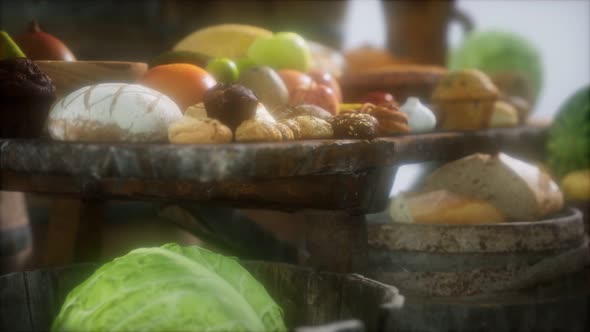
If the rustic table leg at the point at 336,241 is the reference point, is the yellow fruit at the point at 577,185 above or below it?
above

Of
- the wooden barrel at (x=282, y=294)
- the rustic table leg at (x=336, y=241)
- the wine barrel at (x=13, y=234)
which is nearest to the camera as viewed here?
the wooden barrel at (x=282, y=294)

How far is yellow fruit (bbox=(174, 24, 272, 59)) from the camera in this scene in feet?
8.93

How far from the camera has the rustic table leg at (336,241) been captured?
5.10 feet

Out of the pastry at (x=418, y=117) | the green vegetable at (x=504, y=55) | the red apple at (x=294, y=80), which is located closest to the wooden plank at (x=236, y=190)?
the pastry at (x=418, y=117)

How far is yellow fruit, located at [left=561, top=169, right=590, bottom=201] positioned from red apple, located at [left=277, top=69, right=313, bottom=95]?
1289 mm

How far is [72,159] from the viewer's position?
1.20m

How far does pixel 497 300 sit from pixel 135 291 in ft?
3.17

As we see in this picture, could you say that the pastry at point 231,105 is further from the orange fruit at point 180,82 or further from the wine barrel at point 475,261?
the wine barrel at point 475,261

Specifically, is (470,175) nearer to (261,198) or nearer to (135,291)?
(261,198)

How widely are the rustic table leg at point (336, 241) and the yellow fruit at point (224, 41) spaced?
4.35ft

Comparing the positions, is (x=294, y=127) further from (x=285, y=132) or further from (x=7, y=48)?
(x=7, y=48)

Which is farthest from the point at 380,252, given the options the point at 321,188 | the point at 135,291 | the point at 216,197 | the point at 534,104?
the point at 534,104

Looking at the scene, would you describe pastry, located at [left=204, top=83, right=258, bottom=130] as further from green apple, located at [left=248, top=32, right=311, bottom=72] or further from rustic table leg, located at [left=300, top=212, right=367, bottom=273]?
green apple, located at [left=248, top=32, right=311, bottom=72]

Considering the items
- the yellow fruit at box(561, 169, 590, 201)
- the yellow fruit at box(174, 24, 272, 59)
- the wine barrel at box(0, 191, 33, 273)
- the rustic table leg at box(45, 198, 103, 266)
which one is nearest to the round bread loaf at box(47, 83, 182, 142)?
the rustic table leg at box(45, 198, 103, 266)
